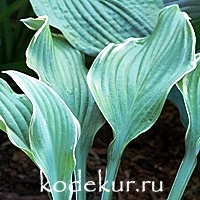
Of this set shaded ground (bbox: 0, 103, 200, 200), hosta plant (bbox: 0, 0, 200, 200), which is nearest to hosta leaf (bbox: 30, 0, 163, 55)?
hosta plant (bbox: 0, 0, 200, 200)

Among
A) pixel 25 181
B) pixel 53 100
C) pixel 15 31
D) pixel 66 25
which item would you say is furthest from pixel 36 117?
pixel 15 31

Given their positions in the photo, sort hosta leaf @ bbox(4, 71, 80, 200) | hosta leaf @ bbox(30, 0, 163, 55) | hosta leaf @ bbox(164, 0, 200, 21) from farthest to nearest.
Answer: hosta leaf @ bbox(164, 0, 200, 21) < hosta leaf @ bbox(30, 0, 163, 55) < hosta leaf @ bbox(4, 71, 80, 200)

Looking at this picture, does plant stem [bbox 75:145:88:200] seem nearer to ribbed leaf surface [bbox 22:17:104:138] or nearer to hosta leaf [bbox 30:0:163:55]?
ribbed leaf surface [bbox 22:17:104:138]

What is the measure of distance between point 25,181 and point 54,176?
1.24ft

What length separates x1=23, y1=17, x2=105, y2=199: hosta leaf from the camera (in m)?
0.70

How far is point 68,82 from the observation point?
2.39 ft

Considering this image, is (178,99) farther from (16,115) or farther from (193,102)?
(16,115)

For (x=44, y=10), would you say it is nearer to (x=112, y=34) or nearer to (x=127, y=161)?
(x=112, y=34)

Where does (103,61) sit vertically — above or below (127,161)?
above

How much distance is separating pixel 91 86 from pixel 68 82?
6 centimetres

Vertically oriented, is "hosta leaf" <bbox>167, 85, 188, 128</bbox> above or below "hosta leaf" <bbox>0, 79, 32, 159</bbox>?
below

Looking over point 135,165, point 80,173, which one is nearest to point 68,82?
point 80,173

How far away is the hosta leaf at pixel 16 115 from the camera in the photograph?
645 millimetres

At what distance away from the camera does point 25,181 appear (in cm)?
102
